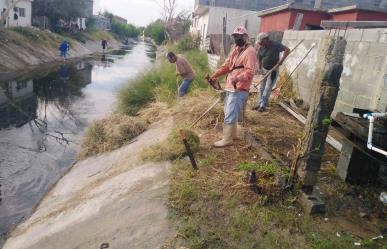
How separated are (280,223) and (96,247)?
6.62 feet

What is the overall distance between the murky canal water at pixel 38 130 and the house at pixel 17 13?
13.2 meters

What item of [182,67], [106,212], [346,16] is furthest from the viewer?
[346,16]

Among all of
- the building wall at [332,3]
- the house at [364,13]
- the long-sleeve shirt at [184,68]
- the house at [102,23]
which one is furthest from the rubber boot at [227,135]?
the house at [102,23]

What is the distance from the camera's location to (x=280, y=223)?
380 cm

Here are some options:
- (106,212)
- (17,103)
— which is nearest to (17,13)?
(17,103)

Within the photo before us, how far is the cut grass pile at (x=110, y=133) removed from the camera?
27.0ft

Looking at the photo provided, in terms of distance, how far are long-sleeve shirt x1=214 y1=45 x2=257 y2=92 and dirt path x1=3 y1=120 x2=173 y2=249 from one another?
164 centimetres

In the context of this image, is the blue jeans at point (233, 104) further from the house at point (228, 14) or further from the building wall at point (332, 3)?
the building wall at point (332, 3)

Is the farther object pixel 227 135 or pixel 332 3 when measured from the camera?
pixel 332 3

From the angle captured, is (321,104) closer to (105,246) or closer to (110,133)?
(105,246)

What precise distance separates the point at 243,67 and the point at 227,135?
1.10 metres

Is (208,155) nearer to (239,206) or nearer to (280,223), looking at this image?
(239,206)

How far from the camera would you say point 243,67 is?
5363 mm

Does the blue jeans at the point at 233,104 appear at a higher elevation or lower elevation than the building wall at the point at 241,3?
lower
